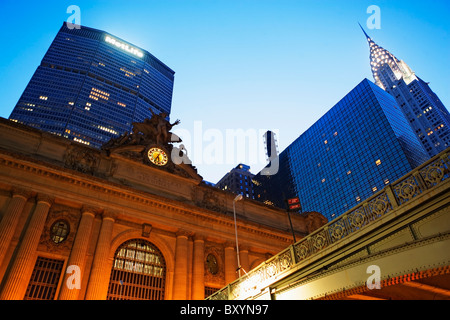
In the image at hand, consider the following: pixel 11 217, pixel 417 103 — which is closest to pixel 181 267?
pixel 11 217

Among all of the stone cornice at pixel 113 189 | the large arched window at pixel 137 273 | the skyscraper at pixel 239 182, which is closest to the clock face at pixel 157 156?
the stone cornice at pixel 113 189

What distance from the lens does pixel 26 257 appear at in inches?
764

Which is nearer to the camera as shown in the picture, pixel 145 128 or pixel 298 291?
pixel 298 291

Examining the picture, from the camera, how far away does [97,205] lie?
23859 mm

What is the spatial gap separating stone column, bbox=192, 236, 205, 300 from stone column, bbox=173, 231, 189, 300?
85cm

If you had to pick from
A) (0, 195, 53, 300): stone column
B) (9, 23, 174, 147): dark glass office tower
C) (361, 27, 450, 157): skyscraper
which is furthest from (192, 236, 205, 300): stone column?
(361, 27, 450, 157): skyscraper

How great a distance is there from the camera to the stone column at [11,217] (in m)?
19.1

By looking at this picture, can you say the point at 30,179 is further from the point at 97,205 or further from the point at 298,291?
the point at 298,291

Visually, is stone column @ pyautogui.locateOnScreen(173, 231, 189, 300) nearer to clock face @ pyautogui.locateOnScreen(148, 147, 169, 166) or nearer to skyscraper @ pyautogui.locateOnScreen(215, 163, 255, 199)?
clock face @ pyautogui.locateOnScreen(148, 147, 169, 166)

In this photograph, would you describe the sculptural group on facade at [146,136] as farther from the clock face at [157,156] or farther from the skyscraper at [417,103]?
the skyscraper at [417,103]

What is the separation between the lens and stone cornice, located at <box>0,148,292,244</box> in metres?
22.3

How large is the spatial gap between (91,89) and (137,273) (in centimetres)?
10370
